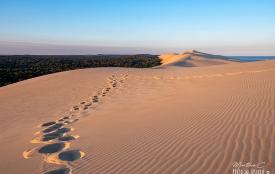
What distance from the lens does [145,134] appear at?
5.49 m

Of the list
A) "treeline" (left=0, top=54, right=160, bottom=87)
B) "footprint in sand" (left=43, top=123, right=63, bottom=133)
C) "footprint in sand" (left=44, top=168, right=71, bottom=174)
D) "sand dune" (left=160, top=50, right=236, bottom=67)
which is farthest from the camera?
"sand dune" (left=160, top=50, right=236, bottom=67)

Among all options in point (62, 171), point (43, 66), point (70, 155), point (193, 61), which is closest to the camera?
point (62, 171)

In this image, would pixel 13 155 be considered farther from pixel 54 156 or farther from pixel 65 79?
pixel 65 79

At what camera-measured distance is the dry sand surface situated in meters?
4.12

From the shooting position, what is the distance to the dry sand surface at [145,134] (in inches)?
162

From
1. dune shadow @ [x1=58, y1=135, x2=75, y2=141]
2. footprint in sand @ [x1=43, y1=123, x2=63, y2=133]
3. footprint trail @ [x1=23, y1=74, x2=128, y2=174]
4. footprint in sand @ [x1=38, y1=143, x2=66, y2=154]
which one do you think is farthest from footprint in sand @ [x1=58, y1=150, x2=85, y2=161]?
footprint in sand @ [x1=43, y1=123, x2=63, y2=133]

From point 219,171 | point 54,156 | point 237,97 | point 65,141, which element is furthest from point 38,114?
point 219,171

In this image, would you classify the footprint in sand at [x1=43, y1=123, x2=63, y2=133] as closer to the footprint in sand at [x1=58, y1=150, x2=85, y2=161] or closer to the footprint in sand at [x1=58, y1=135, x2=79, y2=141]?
the footprint in sand at [x1=58, y1=135, x2=79, y2=141]

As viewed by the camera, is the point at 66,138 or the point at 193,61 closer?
the point at 66,138

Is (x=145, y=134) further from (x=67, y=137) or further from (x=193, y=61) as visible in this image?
(x=193, y=61)

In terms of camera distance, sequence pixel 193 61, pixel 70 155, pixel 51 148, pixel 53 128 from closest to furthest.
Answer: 1. pixel 70 155
2. pixel 51 148
3. pixel 53 128
4. pixel 193 61

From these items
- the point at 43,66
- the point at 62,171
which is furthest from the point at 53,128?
the point at 43,66

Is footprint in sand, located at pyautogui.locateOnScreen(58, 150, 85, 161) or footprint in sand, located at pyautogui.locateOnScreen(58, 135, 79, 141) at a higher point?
footprint in sand, located at pyautogui.locateOnScreen(58, 150, 85, 161)

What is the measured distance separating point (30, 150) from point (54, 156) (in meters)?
0.71
